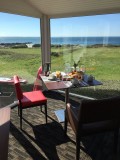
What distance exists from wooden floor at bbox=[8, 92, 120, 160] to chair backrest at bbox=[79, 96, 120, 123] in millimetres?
624

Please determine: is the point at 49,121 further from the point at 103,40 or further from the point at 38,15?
the point at 38,15

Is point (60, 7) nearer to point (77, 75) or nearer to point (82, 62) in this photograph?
point (82, 62)

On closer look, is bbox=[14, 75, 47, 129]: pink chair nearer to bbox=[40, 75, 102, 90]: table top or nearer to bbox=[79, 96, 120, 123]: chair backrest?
bbox=[40, 75, 102, 90]: table top

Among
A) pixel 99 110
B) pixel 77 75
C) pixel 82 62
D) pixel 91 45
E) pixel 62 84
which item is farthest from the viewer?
pixel 82 62

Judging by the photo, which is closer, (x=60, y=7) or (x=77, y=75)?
(x=77, y=75)

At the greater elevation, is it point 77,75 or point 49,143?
point 77,75

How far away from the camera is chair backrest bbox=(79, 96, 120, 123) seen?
213 centimetres

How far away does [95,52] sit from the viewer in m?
4.67

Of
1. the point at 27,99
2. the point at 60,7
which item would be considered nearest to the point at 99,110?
the point at 27,99

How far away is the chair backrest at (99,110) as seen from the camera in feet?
7.00

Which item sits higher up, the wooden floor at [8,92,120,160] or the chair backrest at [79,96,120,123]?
the chair backrest at [79,96,120,123]

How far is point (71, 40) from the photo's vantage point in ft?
16.0

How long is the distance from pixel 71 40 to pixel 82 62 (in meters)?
0.63

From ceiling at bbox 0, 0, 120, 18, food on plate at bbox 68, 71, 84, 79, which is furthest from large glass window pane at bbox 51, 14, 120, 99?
food on plate at bbox 68, 71, 84, 79
